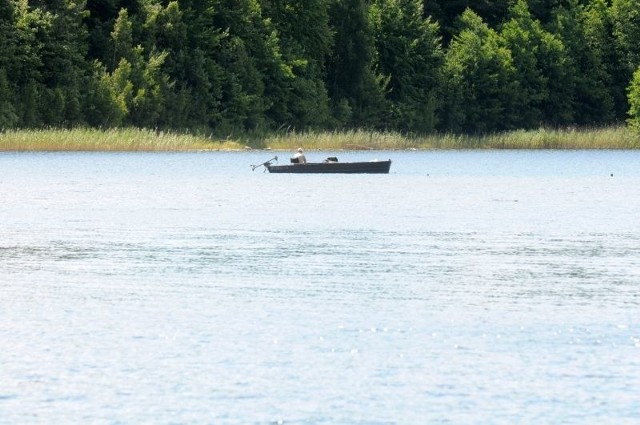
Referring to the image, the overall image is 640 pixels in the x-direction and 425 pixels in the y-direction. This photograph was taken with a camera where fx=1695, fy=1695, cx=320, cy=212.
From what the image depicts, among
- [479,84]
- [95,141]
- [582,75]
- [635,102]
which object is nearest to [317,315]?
[95,141]

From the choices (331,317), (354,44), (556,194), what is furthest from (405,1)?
(331,317)

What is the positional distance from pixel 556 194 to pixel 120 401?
4018 cm

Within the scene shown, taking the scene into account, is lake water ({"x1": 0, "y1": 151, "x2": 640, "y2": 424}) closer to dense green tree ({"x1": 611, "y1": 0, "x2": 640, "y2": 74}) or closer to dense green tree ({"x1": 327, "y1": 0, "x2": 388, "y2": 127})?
dense green tree ({"x1": 327, "y1": 0, "x2": 388, "y2": 127})

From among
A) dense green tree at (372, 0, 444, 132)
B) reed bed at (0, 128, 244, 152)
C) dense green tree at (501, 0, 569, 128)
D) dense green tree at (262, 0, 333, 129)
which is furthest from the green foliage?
reed bed at (0, 128, 244, 152)

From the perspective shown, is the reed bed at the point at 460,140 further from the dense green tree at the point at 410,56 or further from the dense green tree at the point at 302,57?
the dense green tree at the point at 410,56

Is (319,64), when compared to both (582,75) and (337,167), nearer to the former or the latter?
(582,75)

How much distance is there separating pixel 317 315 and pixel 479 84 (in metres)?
109

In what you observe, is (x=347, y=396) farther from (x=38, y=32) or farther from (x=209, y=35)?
(x=209, y=35)

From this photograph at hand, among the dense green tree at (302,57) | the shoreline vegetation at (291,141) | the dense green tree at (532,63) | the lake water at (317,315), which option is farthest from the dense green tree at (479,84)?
the lake water at (317,315)

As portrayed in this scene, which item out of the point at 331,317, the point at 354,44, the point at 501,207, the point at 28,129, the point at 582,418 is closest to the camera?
the point at 582,418

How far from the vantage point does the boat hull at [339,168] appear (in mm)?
69431

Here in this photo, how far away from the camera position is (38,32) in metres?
95.4

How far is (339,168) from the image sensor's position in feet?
229

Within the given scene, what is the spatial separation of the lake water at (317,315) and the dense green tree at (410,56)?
7845 cm
